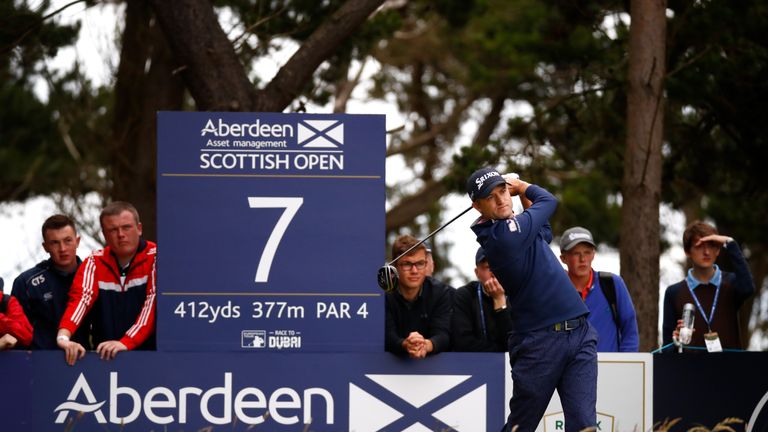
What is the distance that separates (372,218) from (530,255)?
1.43m

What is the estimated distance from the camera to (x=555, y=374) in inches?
300

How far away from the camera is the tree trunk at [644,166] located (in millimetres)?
12656

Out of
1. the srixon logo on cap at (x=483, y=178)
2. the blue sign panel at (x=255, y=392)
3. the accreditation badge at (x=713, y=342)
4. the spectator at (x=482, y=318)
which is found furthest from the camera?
the accreditation badge at (x=713, y=342)

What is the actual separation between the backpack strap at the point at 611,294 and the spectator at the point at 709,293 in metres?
0.61

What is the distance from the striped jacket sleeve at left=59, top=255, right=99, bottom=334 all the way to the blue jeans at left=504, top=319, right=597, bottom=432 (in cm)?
304

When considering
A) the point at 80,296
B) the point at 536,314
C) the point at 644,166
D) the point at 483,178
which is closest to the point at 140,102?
the point at 644,166

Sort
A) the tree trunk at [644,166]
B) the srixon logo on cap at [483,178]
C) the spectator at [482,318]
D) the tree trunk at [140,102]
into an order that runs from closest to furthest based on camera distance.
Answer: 1. the srixon logo on cap at [483,178]
2. the spectator at [482,318]
3. the tree trunk at [644,166]
4. the tree trunk at [140,102]

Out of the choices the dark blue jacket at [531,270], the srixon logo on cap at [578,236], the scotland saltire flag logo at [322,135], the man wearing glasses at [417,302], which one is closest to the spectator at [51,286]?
the scotland saltire flag logo at [322,135]

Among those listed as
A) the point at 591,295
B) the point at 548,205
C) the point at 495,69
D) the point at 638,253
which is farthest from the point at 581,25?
the point at 548,205

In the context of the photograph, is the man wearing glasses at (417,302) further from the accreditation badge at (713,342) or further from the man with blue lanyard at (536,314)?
the accreditation badge at (713,342)

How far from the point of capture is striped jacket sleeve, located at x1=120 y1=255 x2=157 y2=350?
8.71 metres

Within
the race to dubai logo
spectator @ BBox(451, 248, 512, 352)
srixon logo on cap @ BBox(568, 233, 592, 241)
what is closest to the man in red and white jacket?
the race to dubai logo

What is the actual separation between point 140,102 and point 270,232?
10020 mm

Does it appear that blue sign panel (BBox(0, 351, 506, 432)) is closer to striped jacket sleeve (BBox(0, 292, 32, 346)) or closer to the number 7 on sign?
striped jacket sleeve (BBox(0, 292, 32, 346))
